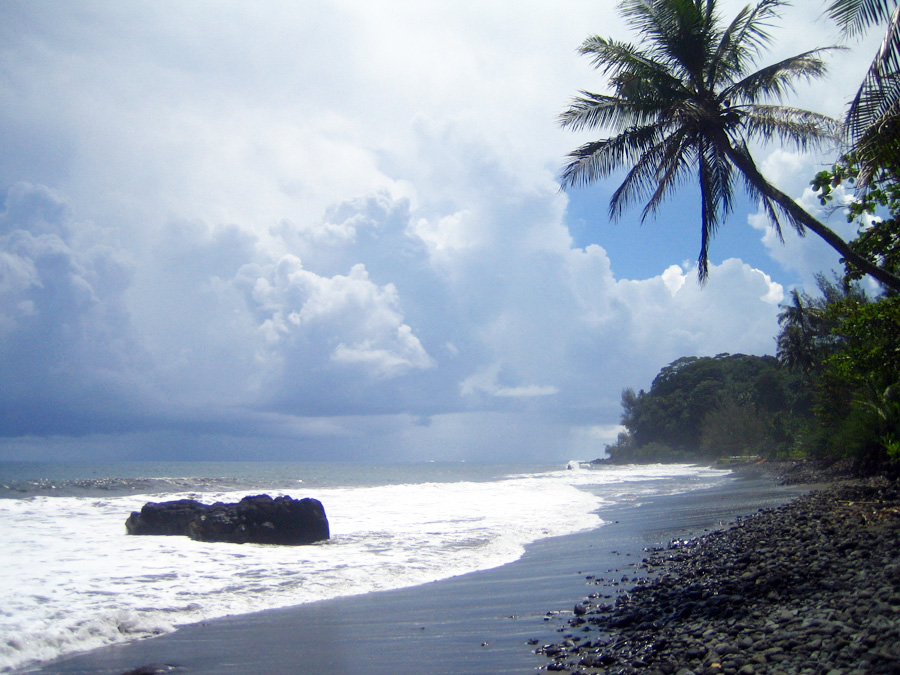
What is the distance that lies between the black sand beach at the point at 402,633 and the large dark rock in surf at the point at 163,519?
7.49 m

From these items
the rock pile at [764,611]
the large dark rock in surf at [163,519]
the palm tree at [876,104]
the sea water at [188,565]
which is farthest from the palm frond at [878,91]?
the large dark rock in surf at [163,519]

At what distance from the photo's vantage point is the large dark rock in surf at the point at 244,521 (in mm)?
13453

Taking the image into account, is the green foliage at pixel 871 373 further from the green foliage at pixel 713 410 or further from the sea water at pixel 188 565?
the green foliage at pixel 713 410

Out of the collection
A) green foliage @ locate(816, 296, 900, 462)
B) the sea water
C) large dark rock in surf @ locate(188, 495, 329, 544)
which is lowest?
the sea water

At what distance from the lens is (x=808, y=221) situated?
31.3ft

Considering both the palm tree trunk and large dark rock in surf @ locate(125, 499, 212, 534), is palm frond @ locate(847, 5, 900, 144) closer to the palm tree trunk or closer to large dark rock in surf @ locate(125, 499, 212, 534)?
the palm tree trunk

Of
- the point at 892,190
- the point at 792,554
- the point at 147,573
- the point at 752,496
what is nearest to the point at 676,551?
the point at 792,554

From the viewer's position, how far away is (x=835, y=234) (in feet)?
31.5

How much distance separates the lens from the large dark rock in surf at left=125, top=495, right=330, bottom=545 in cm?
1345

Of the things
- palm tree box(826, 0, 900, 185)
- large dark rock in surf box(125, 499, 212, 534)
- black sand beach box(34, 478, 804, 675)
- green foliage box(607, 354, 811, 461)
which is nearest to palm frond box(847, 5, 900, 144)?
palm tree box(826, 0, 900, 185)

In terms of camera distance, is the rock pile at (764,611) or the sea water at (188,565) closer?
the rock pile at (764,611)

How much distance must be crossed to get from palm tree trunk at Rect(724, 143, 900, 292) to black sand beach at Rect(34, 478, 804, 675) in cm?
498

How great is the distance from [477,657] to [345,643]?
56.5 inches

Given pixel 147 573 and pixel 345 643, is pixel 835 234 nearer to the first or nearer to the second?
pixel 345 643
